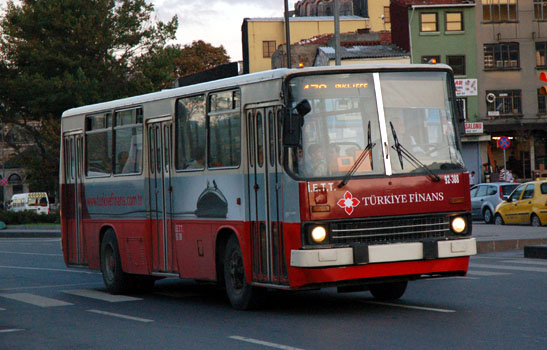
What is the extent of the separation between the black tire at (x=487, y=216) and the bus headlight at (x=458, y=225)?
25938 mm

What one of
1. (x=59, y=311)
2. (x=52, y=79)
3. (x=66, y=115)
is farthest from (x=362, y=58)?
(x=59, y=311)

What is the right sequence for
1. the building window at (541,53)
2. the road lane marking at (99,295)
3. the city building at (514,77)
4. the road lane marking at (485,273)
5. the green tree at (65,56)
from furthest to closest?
the building window at (541,53), the city building at (514,77), the green tree at (65,56), the road lane marking at (485,273), the road lane marking at (99,295)

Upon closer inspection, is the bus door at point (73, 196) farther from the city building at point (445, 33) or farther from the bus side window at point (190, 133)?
the city building at point (445, 33)

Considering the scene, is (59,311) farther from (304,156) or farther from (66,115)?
(66,115)

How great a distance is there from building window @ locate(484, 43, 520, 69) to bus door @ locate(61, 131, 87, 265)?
5035 centimetres

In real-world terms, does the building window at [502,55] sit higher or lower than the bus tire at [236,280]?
higher

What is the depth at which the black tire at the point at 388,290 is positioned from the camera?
13.4m

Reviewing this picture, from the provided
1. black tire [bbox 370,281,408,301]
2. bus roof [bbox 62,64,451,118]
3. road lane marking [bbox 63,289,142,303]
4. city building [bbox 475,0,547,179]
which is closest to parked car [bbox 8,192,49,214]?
city building [bbox 475,0,547,179]

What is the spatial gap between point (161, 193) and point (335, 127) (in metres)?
4.04

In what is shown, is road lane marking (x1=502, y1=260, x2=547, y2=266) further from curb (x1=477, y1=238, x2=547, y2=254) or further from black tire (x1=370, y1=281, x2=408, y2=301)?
black tire (x1=370, y1=281, x2=408, y2=301)

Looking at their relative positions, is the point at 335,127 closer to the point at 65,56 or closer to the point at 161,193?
the point at 161,193

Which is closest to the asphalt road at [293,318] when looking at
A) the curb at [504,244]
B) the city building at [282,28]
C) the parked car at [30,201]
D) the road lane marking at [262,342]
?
the road lane marking at [262,342]

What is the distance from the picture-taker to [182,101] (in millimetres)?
14562

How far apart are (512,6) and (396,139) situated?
56755 mm
